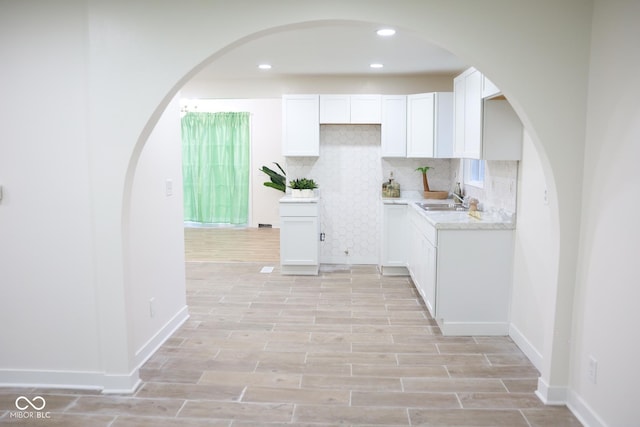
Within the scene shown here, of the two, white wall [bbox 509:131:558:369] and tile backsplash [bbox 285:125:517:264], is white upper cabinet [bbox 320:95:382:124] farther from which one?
white wall [bbox 509:131:558:369]

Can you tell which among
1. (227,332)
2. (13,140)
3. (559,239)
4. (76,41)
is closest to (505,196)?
(559,239)

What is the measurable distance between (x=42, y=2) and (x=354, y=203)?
4.29 meters

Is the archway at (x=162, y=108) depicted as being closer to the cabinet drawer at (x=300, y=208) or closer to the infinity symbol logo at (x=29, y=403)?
the infinity symbol logo at (x=29, y=403)

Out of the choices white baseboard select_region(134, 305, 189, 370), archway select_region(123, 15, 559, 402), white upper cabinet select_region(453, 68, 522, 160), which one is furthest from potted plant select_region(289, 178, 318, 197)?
archway select_region(123, 15, 559, 402)

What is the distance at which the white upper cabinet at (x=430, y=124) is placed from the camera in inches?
223

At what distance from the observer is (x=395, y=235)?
5.88m

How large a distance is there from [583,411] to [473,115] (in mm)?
2379

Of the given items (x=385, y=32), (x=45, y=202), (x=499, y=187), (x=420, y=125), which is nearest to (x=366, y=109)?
(x=420, y=125)

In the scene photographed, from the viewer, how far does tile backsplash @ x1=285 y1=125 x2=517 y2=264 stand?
6449mm

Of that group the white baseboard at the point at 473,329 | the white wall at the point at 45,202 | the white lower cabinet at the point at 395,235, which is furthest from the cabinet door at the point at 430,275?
the white wall at the point at 45,202

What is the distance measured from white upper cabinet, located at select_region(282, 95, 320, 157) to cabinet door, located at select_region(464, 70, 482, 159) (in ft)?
7.02

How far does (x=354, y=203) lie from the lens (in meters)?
6.52

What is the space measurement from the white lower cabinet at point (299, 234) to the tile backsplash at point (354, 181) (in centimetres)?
70

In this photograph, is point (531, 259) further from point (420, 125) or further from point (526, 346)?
point (420, 125)
